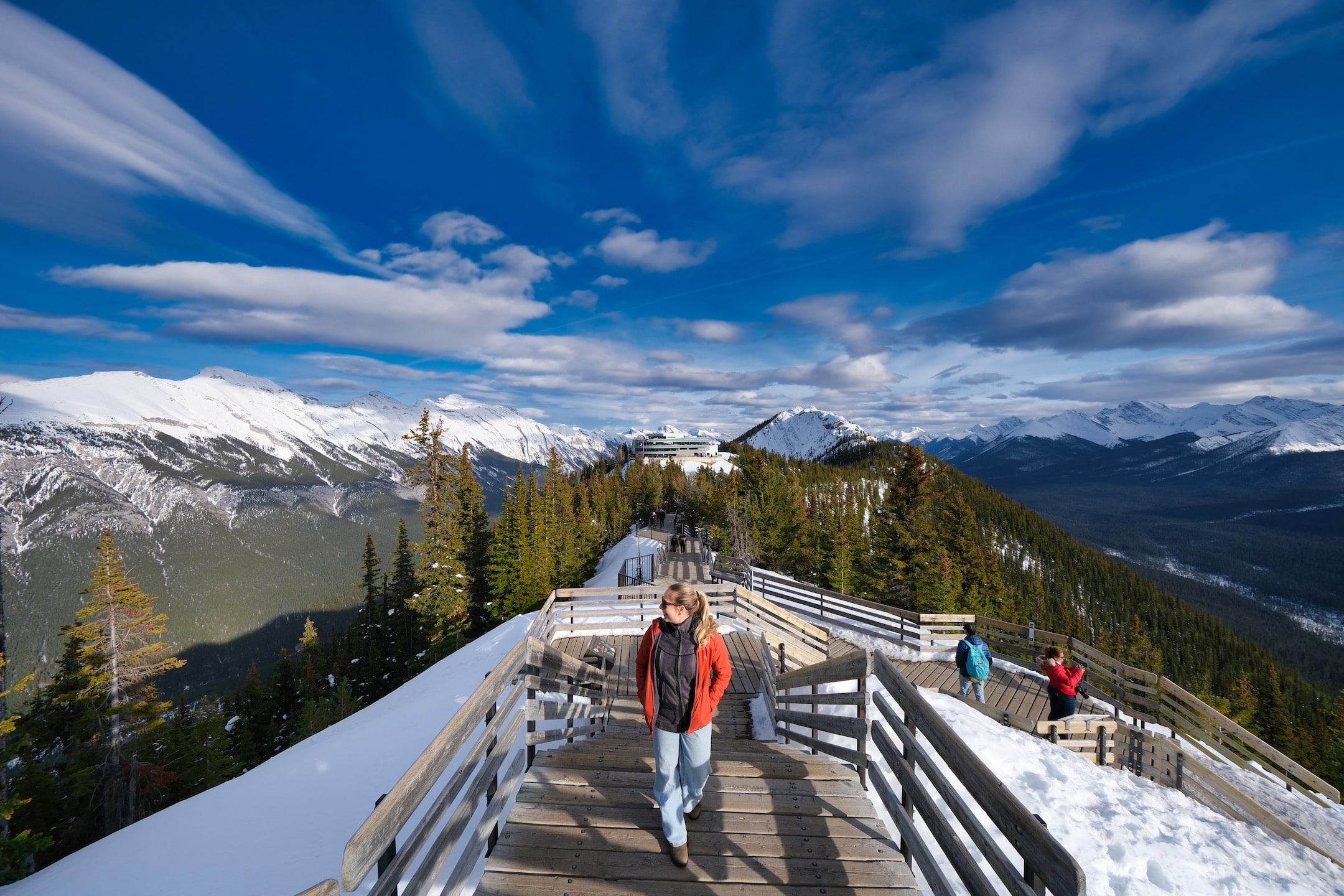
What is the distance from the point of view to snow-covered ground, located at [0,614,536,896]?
566 cm

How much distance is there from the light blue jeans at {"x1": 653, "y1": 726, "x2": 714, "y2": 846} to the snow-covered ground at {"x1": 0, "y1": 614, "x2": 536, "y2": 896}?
422 cm

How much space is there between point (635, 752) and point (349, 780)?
501 cm

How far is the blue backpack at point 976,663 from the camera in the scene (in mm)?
10352

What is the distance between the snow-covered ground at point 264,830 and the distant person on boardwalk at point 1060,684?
11896mm

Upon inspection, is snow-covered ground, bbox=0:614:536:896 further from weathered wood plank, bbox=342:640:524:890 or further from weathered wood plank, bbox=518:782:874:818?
weathered wood plank, bbox=342:640:524:890

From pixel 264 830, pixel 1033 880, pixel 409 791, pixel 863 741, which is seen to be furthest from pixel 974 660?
pixel 264 830

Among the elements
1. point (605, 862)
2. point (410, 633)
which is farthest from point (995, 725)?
point (410, 633)

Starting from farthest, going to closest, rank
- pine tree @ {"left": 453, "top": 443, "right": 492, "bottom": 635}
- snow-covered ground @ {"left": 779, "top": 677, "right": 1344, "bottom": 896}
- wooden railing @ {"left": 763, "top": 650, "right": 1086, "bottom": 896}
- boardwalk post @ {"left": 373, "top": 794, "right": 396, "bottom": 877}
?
pine tree @ {"left": 453, "top": 443, "right": 492, "bottom": 635} → snow-covered ground @ {"left": 779, "top": 677, "right": 1344, "bottom": 896} → boardwalk post @ {"left": 373, "top": 794, "right": 396, "bottom": 877} → wooden railing @ {"left": 763, "top": 650, "right": 1086, "bottom": 896}

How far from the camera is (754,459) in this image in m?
46.0

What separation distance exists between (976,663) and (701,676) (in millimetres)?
9134

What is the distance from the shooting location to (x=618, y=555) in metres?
43.9

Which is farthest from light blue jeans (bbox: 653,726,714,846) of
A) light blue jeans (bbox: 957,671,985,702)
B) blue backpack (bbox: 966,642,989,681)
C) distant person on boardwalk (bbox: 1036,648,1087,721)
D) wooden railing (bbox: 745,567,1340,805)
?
wooden railing (bbox: 745,567,1340,805)

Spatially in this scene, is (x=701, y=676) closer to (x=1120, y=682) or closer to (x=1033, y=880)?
(x=1033, y=880)

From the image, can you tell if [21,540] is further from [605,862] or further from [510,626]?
[605,862]
